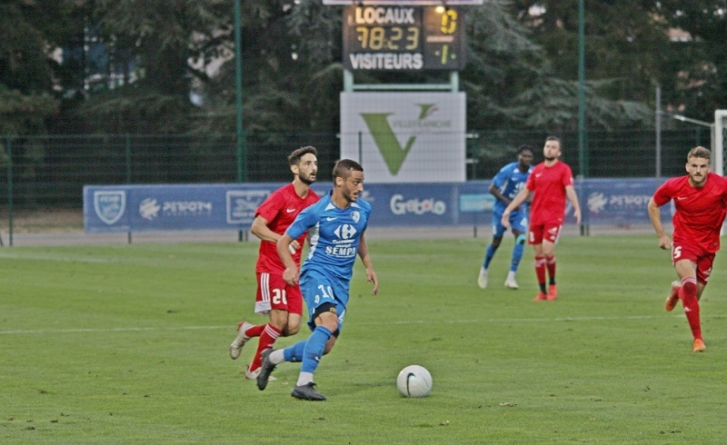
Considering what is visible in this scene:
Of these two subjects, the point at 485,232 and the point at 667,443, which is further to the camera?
the point at 485,232

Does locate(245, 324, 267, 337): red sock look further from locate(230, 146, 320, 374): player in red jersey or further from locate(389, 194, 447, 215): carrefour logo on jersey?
locate(389, 194, 447, 215): carrefour logo on jersey

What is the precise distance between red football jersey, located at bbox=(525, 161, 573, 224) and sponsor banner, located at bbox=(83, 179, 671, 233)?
14331mm

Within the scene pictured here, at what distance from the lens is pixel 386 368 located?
1204 centimetres

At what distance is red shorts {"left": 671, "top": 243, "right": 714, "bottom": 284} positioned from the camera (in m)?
13.2

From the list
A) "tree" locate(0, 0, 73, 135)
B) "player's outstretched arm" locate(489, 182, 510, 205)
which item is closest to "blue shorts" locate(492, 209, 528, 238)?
"player's outstretched arm" locate(489, 182, 510, 205)

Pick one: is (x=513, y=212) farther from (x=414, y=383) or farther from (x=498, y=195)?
(x=414, y=383)

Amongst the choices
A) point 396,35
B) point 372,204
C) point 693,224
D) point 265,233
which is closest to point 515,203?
point 693,224

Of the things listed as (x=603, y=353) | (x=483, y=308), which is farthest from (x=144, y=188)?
(x=603, y=353)

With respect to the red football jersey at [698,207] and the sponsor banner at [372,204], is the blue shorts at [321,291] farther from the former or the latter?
the sponsor banner at [372,204]

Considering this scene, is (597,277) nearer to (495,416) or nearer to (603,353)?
(603,353)

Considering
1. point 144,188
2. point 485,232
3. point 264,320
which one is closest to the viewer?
point 264,320

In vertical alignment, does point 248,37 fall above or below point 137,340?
above

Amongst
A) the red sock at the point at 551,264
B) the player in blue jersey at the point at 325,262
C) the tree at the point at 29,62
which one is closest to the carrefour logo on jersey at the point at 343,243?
the player in blue jersey at the point at 325,262

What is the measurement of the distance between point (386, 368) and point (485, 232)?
23931 mm
